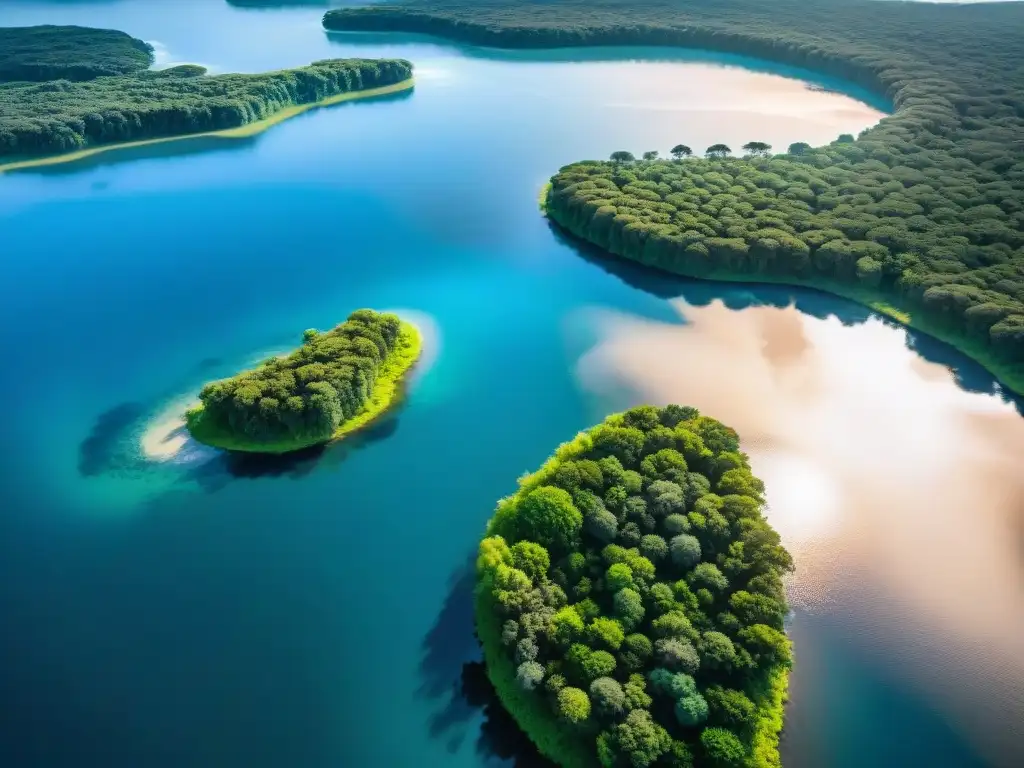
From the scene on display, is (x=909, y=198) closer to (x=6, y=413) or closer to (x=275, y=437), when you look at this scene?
(x=275, y=437)

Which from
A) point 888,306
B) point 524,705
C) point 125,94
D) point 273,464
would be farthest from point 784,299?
point 125,94

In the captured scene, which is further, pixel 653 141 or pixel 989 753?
pixel 653 141

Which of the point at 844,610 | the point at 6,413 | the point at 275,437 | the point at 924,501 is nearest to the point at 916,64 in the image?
the point at 924,501

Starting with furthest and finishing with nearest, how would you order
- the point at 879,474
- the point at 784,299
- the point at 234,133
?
1. the point at 234,133
2. the point at 784,299
3. the point at 879,474

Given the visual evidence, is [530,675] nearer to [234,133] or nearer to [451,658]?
[451,658]

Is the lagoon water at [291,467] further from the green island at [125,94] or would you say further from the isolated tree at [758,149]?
the isolated tree at [758,149]

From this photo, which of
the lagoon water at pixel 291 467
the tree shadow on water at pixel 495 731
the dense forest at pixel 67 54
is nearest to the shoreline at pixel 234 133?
the lagoon water at pixel 291 467
